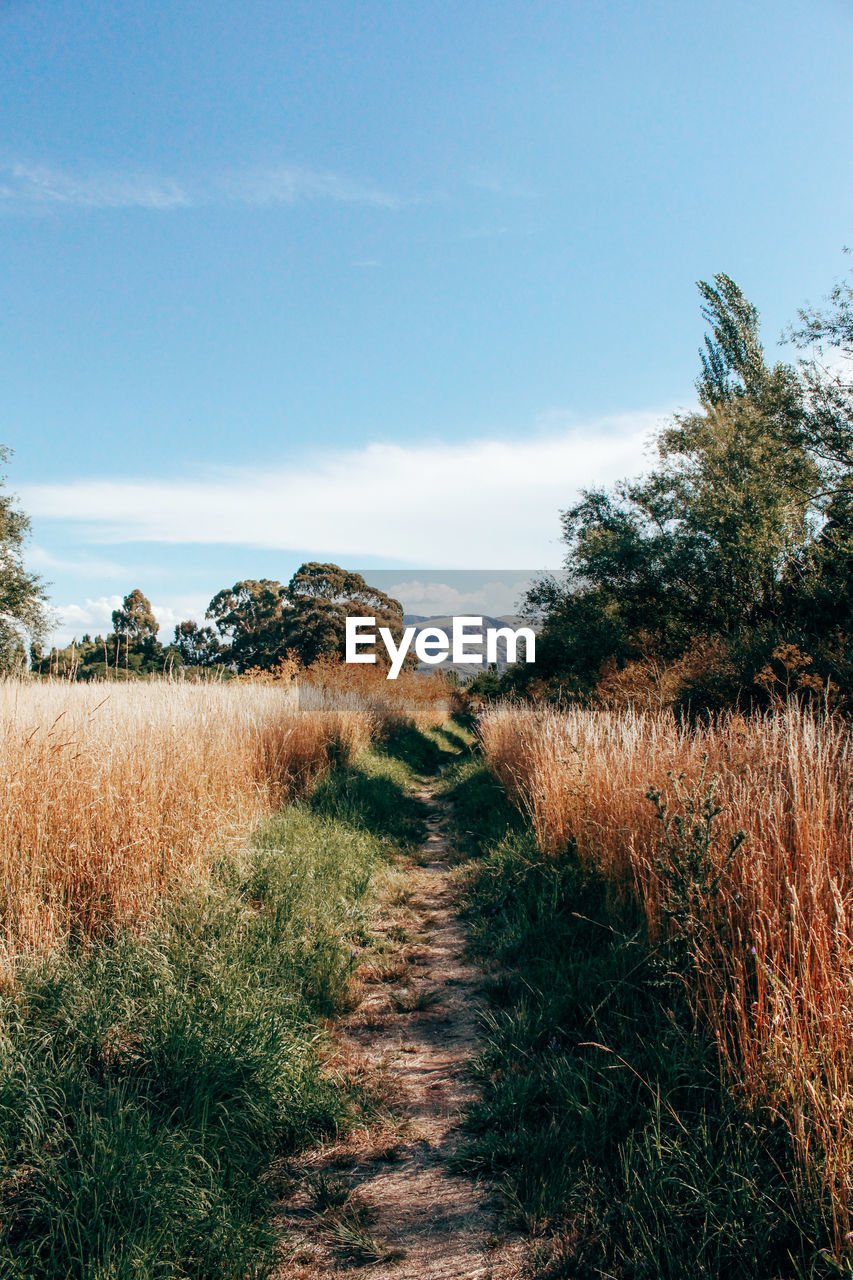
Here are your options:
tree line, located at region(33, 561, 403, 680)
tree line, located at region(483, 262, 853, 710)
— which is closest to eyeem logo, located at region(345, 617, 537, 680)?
tree line, located at region(483, 262, 853, 710)

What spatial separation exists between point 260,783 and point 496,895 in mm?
3011

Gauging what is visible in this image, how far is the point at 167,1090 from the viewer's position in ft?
8.59

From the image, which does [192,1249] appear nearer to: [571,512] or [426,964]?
[426,964]

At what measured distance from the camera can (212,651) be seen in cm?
Result: 3606

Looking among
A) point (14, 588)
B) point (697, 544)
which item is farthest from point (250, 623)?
point (697, 544)

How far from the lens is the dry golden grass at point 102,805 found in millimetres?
3662

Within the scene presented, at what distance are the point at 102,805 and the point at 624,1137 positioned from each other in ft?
11.2

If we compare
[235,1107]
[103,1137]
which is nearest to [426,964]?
[235,1107]

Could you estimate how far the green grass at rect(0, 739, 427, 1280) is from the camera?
6.52ft

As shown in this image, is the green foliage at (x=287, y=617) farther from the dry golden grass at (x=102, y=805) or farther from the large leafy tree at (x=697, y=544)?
the dry golden grass at (x=102, y=805)

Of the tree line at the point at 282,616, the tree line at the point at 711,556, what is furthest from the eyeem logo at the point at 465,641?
the tree line at the point at 282,616

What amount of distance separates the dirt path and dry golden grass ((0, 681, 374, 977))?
1.63 meters

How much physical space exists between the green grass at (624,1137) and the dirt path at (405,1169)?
0.44ft

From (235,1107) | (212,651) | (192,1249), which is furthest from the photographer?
(212,651)
